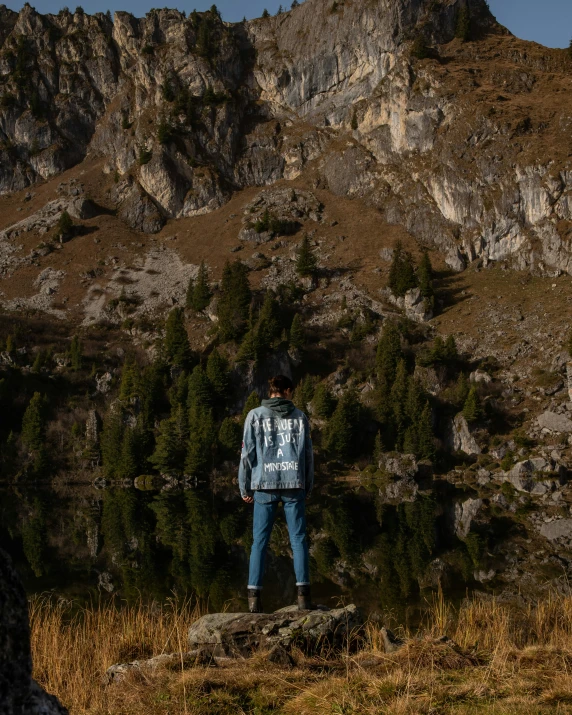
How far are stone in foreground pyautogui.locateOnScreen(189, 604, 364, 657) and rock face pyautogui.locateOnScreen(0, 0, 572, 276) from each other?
90.2 m

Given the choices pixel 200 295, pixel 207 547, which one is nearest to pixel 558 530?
pixel 207 547

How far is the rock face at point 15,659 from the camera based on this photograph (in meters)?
3.02

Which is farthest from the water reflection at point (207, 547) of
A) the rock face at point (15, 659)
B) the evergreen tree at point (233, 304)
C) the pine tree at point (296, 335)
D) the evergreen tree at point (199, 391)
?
Answer: the evergreen tree at point (233, 304)

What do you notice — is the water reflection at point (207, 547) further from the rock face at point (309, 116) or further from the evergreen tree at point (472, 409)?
the rock face at point (309, 116)

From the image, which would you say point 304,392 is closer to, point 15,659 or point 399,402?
point 399,402

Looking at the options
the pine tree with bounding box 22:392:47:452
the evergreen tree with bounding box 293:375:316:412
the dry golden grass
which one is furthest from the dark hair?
the pine tree with bounding box 22:392:47:452

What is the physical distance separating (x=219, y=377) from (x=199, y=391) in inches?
188

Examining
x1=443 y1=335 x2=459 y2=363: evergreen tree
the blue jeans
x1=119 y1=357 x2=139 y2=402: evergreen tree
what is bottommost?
the blue jeans

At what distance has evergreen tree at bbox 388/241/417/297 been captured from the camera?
96875mm

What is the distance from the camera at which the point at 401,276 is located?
9769cm

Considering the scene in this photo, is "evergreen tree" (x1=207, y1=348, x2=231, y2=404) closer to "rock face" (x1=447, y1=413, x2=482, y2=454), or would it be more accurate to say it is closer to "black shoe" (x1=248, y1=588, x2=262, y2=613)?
"rock face" (x1=447, y1=413, x2=482, y2=454)

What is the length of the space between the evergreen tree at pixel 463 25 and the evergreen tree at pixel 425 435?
98742 mm

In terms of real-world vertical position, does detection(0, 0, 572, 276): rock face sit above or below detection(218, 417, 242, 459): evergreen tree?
above

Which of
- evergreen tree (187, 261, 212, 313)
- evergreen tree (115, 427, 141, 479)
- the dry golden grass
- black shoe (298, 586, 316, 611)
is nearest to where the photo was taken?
the dry golden grass
